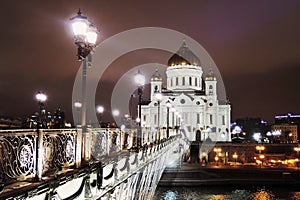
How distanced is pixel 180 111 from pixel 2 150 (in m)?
79.5

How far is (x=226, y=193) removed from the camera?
37156mm

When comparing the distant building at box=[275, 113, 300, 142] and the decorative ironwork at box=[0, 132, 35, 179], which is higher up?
the distant building at box=[275, 113, 300, 142]

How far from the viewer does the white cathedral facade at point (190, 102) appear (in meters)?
84.2

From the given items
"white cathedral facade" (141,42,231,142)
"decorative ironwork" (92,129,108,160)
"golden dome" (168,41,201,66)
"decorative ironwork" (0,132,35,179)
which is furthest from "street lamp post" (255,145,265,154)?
"decorative ironwork" (0,132,35,179)

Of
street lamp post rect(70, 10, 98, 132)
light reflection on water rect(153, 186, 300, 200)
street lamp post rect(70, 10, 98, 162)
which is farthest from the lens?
light reflection on water rect(153, 186, 300, 200)

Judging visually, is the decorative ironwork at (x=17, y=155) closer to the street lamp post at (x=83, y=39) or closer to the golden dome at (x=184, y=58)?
the street lamp post at (x=83, y=39)

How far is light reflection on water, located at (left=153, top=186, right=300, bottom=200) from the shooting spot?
34812mm

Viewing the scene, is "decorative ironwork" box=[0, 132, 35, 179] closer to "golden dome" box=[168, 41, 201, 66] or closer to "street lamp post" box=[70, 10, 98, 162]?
"street lamp post" box=[70, 10, 98, 162]

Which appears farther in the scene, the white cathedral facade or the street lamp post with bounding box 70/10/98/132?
the white cathedral facade

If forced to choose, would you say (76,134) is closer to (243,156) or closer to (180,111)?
(243,156)

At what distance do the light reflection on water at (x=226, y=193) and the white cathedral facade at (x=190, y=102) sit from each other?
4239 centimetres

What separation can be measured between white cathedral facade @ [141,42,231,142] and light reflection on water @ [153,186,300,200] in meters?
42.4

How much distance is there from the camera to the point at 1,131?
562 centimetres

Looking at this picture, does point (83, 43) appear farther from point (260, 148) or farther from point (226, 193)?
point (260, 148)
